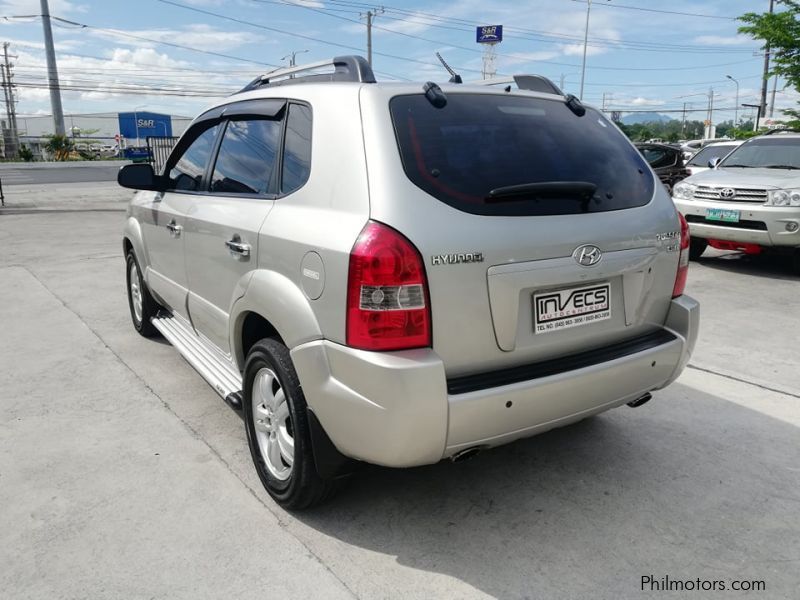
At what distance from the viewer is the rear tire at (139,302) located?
4957mm

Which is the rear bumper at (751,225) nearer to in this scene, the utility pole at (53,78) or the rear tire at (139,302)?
the rear tire at (139,302)

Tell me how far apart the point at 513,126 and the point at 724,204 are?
6.01m

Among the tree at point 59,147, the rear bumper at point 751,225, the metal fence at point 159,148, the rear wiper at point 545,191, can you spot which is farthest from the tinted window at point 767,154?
the tree at point 59,147

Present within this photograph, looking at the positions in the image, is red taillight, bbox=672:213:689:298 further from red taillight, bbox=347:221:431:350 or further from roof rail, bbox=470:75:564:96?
red taillight, bbox=347:221:431:350

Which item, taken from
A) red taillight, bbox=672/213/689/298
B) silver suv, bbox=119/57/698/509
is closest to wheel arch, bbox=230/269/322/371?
silver suv, bbox=119/57/698/509

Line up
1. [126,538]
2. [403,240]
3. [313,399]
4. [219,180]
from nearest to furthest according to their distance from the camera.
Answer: [403,240] → [313,399] → [126,538] → [219,180]

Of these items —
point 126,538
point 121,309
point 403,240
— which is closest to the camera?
point 403,240

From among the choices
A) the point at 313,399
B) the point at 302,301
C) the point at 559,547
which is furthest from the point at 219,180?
the point at 559,547

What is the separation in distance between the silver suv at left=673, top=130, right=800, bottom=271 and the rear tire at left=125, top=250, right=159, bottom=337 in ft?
A: 20.6

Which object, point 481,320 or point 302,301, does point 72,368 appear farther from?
point 481,320

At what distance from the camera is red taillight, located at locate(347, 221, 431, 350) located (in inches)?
86.0

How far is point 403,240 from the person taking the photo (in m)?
2.20

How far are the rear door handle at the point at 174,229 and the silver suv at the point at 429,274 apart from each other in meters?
0.61

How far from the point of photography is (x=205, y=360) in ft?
11.8
